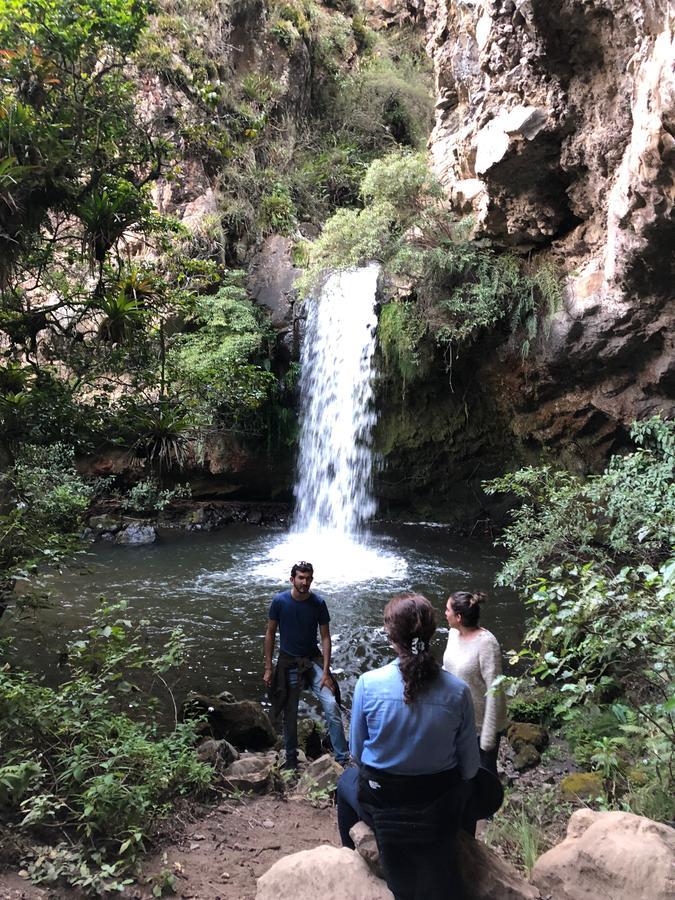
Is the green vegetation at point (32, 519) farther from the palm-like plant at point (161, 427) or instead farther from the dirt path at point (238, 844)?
the dirt path at point (238, 844)

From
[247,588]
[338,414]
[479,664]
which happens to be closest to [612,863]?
[479,664]

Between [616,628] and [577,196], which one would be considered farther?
[577,196]

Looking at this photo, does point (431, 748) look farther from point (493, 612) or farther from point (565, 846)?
point (493, 612)

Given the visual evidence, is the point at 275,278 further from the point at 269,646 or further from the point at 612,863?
the point at 612,863

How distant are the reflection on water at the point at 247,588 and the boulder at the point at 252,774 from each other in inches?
62.8

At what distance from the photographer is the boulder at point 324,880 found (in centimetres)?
207

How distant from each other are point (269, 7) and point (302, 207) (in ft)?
20.9

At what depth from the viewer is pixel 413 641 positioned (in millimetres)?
2043

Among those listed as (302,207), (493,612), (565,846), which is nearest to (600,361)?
(493,612)

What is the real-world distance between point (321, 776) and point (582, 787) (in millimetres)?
1717

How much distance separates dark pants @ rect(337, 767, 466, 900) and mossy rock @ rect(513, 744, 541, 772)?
3.14 metres

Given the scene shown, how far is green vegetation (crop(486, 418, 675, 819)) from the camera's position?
303 cm

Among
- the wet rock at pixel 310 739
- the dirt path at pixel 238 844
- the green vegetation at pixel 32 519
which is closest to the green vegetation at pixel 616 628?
the dirt path at pixel 238 844

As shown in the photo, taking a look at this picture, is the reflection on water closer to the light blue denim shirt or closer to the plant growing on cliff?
the plant growing on cliff
